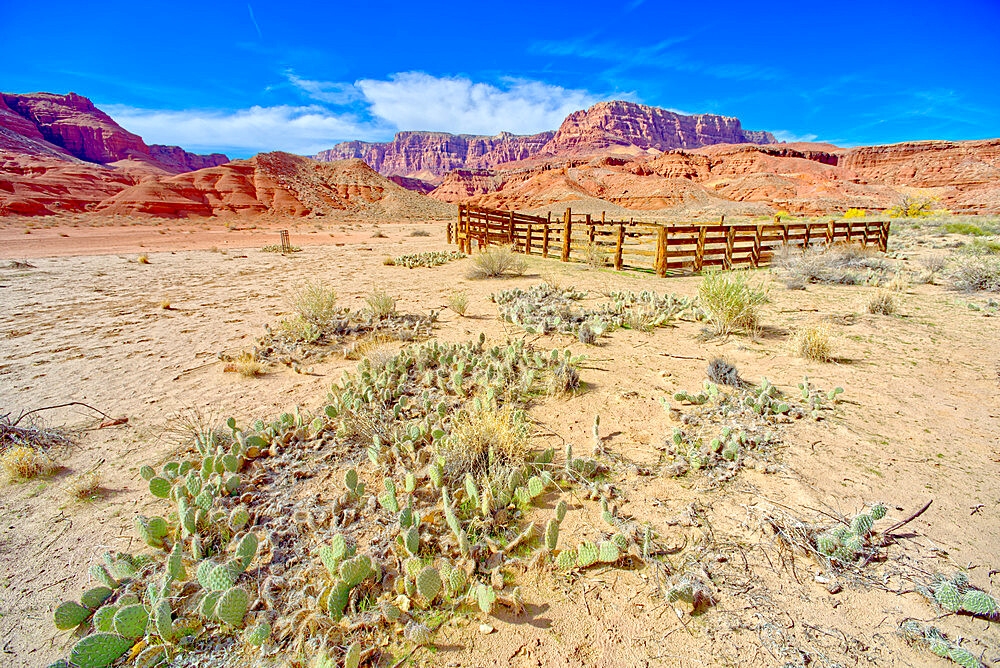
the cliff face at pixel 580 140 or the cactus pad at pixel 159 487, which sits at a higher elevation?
the cliff face at pixel 580 140

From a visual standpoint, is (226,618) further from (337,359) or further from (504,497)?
(337,359)

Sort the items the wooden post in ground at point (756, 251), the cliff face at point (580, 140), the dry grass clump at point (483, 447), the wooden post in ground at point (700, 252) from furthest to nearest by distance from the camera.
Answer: the cliff face at point (580, 140)
the wooden post in ground at point (756, 251)
the wooden post in ground at point (700, 252)
the dry grass clump at point (483, 447)

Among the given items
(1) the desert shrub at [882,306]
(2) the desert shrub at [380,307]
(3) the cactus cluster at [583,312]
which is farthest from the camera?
(2) the desert shrub at [380,307]

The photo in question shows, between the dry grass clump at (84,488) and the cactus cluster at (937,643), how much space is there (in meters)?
4.80

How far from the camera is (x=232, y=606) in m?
2.00

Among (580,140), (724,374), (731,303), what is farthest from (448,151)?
(724,374)

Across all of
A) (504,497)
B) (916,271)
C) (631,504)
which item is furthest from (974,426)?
(916,271)

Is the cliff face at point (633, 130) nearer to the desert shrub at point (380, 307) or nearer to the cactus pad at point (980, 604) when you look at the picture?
the desert shrub at point (380, 307)

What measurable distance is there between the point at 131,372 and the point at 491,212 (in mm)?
11610

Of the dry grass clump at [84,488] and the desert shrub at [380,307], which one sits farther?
the desert shrub at [380,307]

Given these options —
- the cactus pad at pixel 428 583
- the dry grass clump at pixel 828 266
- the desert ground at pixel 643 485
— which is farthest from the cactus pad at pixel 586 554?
the dry grass clump at pixel 828 266

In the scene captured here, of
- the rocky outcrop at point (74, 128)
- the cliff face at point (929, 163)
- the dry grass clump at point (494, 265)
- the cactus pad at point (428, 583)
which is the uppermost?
the rocky outcrop at point (74, 128)

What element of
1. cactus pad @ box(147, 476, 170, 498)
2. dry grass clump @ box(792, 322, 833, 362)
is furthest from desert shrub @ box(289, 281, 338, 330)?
dry grass clump @ box(792, 322, 833, 362)

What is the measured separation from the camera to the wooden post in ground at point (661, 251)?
1051 cm
